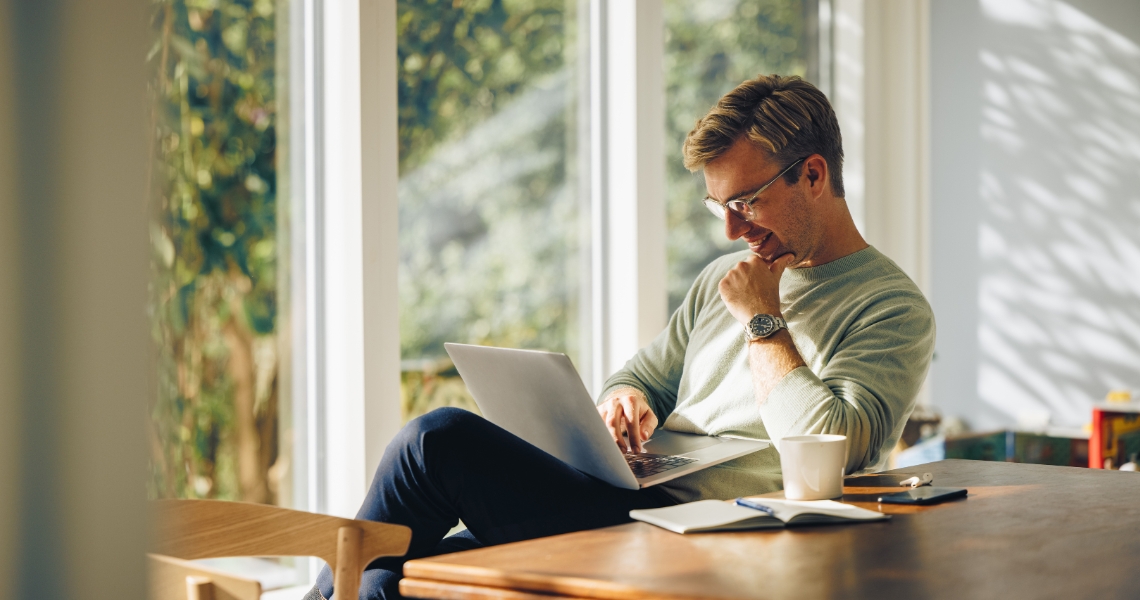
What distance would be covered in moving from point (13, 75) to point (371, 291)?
1346 millimetres

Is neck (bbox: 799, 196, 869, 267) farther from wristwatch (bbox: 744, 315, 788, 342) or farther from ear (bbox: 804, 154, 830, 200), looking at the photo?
wristwatch (bbox: 744, 315, 788, 342)

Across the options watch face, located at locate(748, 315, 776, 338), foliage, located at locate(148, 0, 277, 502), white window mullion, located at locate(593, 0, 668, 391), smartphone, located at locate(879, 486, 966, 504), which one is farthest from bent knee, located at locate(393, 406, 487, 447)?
white window mullion, located at locate(593, 0, 668, 391)

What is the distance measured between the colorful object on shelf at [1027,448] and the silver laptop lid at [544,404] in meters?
1.88

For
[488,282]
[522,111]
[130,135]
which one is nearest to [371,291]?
[488,282]

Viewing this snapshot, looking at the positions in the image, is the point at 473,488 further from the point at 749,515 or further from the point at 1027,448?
the point at 1027,448

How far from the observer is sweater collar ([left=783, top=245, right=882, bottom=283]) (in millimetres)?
1575

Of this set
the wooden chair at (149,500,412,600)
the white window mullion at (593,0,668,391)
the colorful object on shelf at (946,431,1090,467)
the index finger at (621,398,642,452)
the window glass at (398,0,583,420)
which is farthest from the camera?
the colorful object on shelf at (946,431,1090,467)

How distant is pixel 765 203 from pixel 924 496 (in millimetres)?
689

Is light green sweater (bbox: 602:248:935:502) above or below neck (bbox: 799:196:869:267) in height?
below

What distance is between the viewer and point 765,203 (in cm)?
158

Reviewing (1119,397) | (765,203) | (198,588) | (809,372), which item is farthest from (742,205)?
(1119,397)

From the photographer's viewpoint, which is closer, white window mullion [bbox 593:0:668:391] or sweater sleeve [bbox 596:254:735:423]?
sweater sleeve [bbox 596:254:735:423]

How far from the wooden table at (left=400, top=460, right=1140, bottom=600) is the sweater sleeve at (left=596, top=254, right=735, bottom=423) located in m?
0.85

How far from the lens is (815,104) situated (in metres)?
1.60
